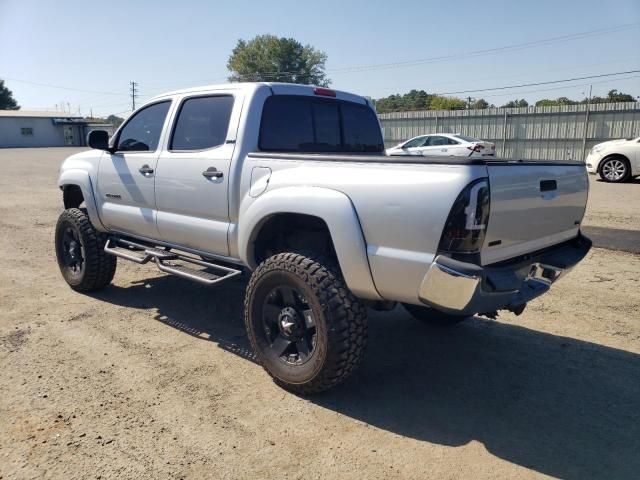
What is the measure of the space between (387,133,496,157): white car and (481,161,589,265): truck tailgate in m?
12.8

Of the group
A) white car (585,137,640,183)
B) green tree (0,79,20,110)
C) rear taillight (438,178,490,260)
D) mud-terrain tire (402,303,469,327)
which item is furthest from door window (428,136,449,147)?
green tree (0,79,20,110)

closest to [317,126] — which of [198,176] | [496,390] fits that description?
[198,176]

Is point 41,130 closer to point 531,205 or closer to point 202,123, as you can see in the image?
point 202,123

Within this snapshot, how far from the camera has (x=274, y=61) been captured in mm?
70688

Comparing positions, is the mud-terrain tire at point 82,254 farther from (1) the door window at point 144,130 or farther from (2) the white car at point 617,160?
(2) the white car at point 617,160

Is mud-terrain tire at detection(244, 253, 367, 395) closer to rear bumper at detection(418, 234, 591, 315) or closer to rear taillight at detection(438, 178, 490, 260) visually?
rear bumper at detection(418, 234, 591, 315)

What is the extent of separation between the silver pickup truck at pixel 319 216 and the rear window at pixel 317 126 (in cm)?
1

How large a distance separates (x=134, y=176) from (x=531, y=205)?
3.41 metres

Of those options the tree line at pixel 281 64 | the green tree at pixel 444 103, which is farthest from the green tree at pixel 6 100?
the green tree at pixel 444 103

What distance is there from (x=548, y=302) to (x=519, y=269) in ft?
8.10

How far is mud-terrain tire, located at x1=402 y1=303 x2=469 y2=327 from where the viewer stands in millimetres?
4441

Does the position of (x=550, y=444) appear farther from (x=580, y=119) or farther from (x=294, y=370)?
(x=580, y=119)

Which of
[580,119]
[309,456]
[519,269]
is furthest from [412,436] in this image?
[580,119]

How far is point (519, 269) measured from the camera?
307 cm
